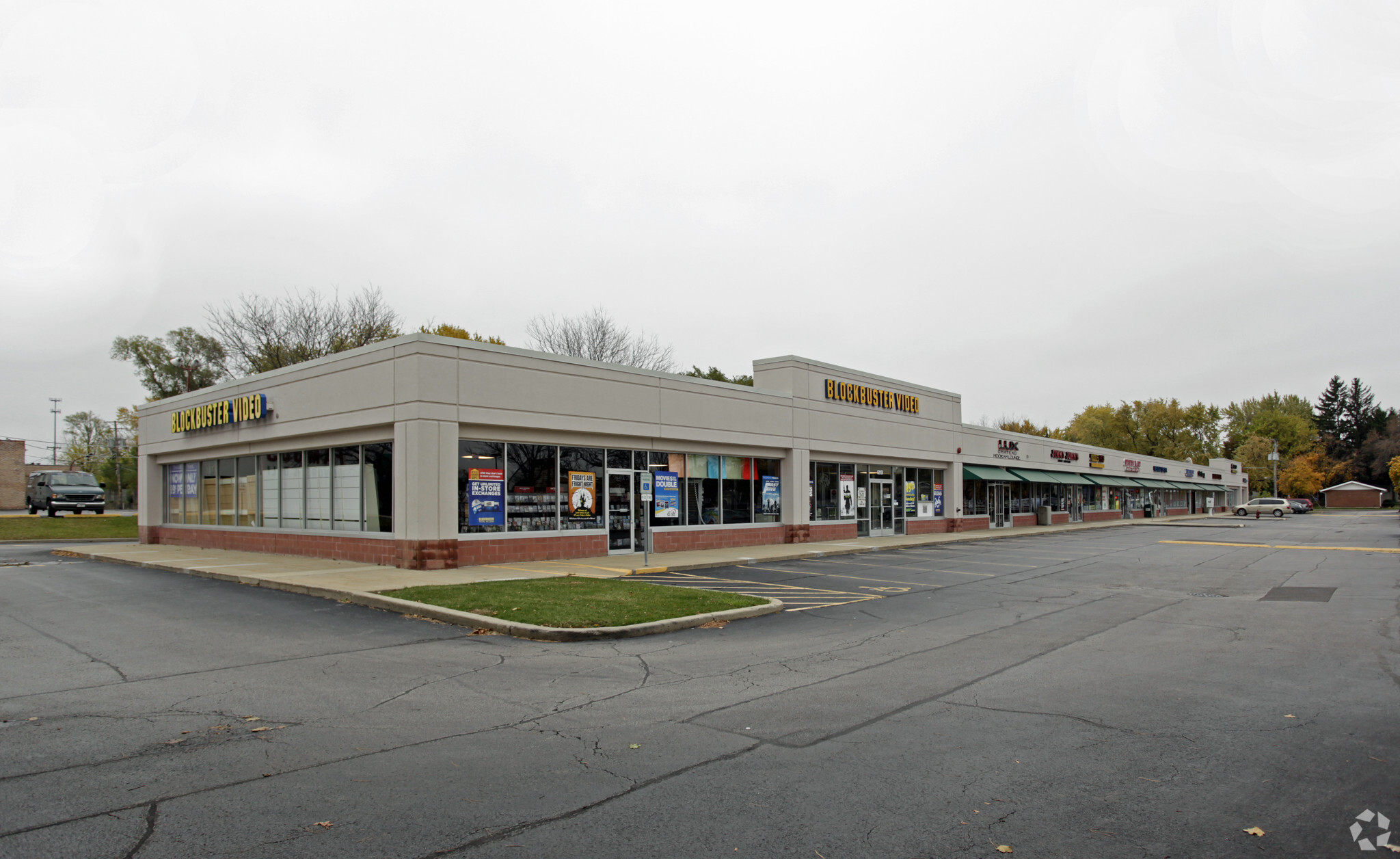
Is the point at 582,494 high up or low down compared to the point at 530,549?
up

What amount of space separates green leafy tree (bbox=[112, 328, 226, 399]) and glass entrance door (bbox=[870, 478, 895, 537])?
154 feet

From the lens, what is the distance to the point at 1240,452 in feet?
354

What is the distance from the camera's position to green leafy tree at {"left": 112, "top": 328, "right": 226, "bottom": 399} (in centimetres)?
5669

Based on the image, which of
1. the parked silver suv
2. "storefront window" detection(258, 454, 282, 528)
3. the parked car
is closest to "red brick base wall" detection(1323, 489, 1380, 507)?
the parked car

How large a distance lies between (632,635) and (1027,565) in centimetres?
1462

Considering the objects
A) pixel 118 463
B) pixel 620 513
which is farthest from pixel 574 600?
pixel 118 463

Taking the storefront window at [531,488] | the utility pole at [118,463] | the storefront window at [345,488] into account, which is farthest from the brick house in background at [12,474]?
the storefront window at [531,488]

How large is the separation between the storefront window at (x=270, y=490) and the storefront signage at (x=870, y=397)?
18.6 meters

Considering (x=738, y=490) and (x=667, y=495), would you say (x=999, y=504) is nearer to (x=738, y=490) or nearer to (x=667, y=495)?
(x=738, y=490)

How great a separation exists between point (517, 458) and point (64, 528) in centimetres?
2830

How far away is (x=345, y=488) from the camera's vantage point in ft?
67.7

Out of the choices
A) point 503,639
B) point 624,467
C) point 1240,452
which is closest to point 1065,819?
point 503,639

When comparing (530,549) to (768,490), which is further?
(768,490)

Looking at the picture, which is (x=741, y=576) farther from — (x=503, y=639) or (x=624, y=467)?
(x=503, y=639)
